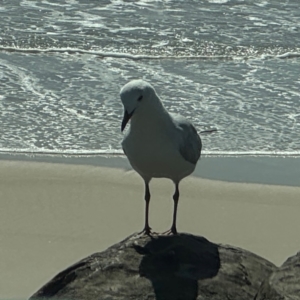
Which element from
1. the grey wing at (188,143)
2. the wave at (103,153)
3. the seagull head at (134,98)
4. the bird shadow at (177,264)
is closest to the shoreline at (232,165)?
the wave at (103,153)

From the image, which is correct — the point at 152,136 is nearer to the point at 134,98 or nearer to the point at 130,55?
the point at 134,98

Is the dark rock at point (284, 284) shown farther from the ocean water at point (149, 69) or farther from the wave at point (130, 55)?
the wave at point (130, 55)

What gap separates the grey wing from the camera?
4793 mm

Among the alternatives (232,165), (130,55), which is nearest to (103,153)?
(232,165)

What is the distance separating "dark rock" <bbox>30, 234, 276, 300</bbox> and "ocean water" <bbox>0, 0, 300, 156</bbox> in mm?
2711

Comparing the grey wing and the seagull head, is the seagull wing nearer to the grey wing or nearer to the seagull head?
the grey wing

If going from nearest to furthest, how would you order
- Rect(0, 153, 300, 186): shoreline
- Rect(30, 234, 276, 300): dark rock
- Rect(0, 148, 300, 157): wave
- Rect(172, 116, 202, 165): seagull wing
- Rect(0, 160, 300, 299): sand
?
Rect(30, 234, 276, 300): dark rock, Rect(172, 116, 202, 165): seagull wing, Rect(0, 160, 300, 299): sand, Rect(0, 153, 300, 186): shoreline, Rect(0, 148, 300, 157): wave

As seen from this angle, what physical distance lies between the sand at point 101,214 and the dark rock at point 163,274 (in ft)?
2.94

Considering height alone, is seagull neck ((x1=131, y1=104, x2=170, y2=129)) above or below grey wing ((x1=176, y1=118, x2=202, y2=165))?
above

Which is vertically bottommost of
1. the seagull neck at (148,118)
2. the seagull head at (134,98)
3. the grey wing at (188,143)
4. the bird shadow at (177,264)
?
the bird shadow at (177,264)

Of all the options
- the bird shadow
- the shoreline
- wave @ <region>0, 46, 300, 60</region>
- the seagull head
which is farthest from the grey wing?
wave @ <region>0, 46, 300, 60</region>

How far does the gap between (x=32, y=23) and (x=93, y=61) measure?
6.70 feet

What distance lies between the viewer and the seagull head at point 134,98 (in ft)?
14.6

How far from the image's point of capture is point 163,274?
4.45 m
